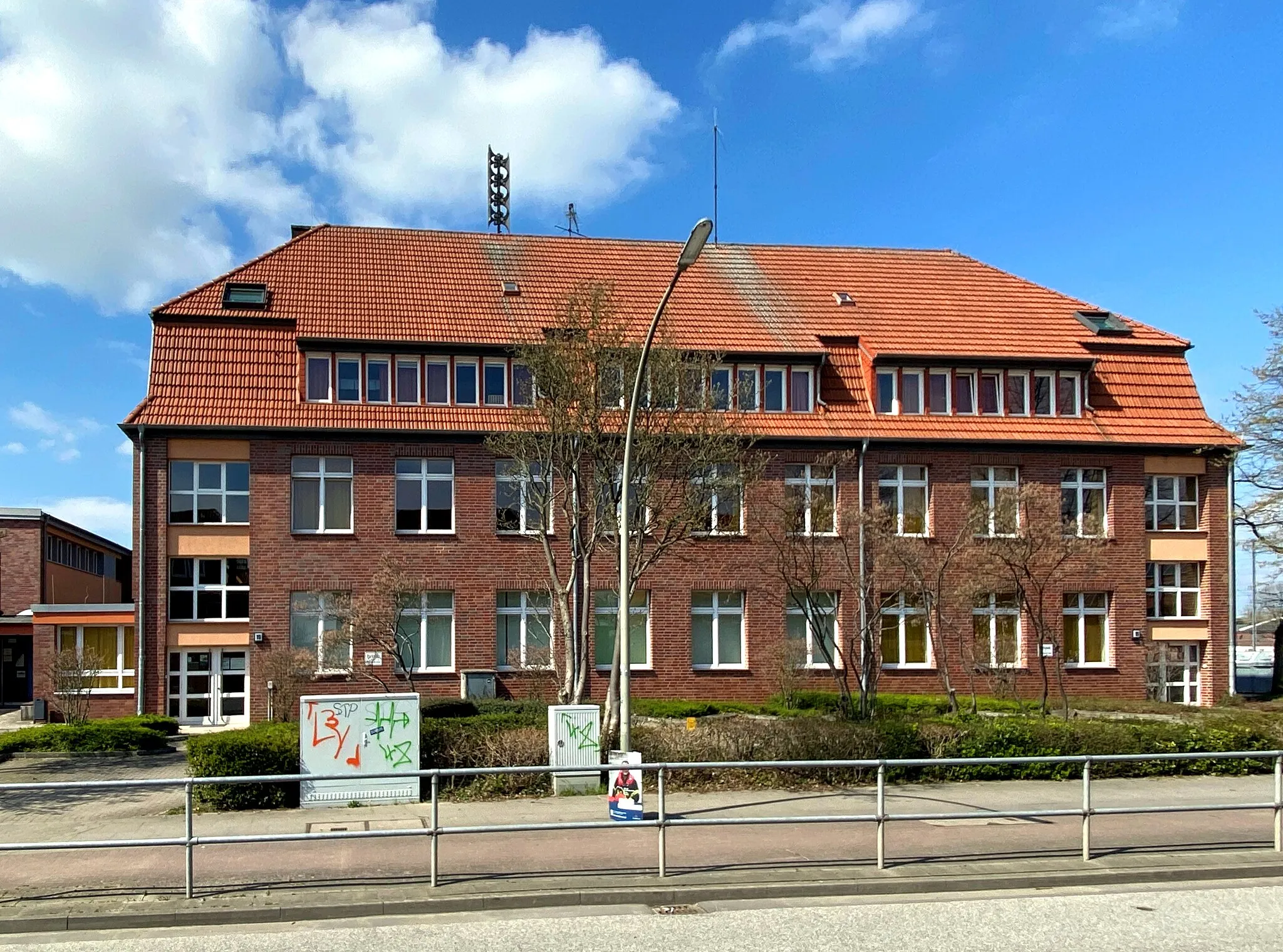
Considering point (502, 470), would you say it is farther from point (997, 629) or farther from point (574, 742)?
point (574, 742)

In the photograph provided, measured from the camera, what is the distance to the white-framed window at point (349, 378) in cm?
2901

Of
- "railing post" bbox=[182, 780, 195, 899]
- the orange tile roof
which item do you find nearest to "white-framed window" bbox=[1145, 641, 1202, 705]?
the orange tile roof

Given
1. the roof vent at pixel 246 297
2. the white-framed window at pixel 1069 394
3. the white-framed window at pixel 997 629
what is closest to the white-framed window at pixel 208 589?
the roof vent at pixel 246 297

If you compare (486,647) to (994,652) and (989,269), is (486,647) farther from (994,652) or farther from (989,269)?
(989,269)

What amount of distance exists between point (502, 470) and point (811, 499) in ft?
29.9

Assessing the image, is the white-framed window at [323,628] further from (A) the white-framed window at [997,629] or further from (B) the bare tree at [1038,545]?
(A) the white-framed window at [997,629]

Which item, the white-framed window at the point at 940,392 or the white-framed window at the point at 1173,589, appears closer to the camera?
the white-framed window at the point at 940,392

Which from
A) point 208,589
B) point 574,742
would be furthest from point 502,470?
point 574,742

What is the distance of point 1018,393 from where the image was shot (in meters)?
31.6

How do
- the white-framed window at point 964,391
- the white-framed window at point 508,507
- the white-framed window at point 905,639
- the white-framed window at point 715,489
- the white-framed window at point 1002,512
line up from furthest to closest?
the white-framed window at point 964,391
the white-framed window at point 905,639
the white-framed window at point 508,507
the white-framed window at point 1002,512
the white-framed window at point 715,489

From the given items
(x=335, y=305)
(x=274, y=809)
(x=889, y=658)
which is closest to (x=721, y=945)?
(x=274, y=809)

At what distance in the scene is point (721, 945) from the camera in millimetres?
8273

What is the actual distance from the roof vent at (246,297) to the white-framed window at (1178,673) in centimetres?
2509

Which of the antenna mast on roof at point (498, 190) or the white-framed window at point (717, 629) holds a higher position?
the antenna mast on roof at point (498, 190)
